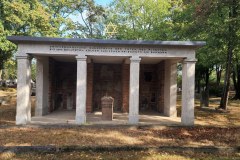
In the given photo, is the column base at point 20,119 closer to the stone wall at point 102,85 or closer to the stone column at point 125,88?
the stone wall at point 102,85

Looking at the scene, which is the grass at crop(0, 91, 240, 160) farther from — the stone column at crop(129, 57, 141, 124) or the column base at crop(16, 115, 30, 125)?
the stone column at crop(129, 57, 141, 124)

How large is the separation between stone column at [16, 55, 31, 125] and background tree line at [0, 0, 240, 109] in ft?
31.1

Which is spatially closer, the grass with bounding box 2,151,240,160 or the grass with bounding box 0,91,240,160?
the grass with bounding box 2,151,240,160

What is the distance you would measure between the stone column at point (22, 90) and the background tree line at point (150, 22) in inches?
374

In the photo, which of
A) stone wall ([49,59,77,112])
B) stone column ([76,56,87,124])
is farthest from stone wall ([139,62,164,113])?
stone column ([76,56,87,124])

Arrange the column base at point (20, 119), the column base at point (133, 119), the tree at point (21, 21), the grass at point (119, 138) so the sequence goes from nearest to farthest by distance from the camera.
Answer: the grass at point (119, 138), the column base at point (20, 119), the column base at point (133, 119), the tree at point (21, 21)

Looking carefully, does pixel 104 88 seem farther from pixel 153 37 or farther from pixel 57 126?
→ pixel 153 37

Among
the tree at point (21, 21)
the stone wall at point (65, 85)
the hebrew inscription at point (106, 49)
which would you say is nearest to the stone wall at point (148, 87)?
the stone wall at point (65, 85)

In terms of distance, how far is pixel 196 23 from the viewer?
51.9ft

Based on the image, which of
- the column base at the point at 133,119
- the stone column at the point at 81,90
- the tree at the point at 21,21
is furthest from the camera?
the tree at the point at 21,21

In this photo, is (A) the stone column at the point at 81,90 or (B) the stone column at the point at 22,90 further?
(A) the stone column at the point at 81,90

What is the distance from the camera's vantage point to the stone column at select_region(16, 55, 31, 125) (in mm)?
11180

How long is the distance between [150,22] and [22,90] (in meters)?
21.4

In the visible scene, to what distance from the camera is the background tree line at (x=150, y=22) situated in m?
15.7
